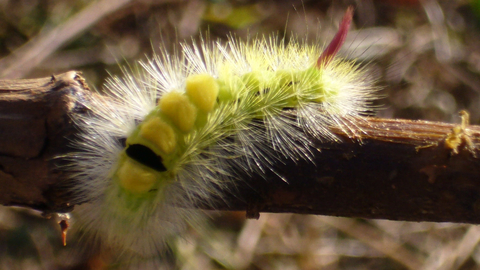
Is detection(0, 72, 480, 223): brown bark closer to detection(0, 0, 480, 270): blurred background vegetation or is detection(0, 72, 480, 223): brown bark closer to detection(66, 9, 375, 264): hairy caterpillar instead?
detection(66, 9, 375, 264): hairy caterpillar

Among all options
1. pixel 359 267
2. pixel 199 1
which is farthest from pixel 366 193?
pixel 199 1

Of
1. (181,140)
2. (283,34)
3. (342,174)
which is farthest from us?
(283,34)

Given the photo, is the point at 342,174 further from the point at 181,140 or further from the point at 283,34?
the point at 283,34

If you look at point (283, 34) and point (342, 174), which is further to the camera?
point (283, 34)

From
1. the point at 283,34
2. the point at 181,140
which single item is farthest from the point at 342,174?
the point at 283,34

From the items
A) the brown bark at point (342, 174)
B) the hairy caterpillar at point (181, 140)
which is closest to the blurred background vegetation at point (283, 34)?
the hairy caterpillar at point (181, 140)

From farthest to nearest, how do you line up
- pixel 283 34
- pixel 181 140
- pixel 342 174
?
pixel 283 34 < pixel 181 140 < pixel 342 174

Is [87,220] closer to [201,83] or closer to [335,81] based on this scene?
[201,83]

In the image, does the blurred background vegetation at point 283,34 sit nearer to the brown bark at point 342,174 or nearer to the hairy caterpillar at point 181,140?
the hairy caterpillar at point 181,140
